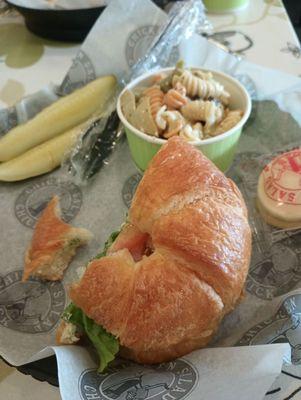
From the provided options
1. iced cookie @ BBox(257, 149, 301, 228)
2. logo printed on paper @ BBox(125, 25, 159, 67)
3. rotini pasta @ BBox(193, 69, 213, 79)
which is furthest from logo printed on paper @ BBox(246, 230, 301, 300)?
logo printed on paper @ BBox(125, 25, 159, 67)

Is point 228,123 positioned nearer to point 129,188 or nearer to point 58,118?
point 129,188

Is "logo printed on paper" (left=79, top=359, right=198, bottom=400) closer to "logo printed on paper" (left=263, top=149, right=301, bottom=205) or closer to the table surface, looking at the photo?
"logo printed on paper" (left=263, top=149, right=301, bottom=205)

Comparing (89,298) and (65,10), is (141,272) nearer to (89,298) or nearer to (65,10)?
(89,298)

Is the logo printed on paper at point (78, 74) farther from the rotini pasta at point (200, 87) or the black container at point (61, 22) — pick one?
the rotini pasta at point (200, 87)

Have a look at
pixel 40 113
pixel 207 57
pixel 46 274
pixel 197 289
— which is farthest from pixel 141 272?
pixel 207 57

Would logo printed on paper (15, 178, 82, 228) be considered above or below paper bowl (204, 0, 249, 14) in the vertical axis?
below

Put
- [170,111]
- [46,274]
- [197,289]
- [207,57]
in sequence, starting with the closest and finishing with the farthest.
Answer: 1. [197,289]
2. [46,274]
3. [170,111]
4. [207,57]
